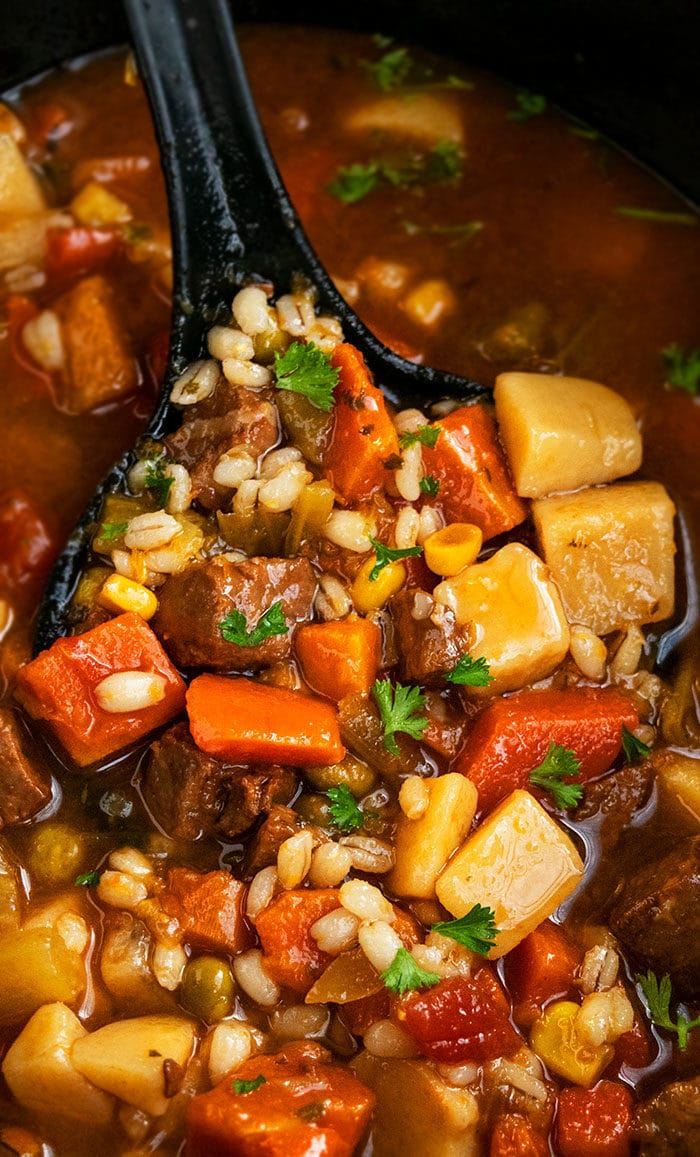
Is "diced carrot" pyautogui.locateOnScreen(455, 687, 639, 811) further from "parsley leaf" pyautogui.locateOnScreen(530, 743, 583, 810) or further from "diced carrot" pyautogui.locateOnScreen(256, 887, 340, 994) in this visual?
"diced carrot" pyautogui.locateOnScreen(256, 887, 340, 994)

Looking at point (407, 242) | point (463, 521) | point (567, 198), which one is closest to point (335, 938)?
point (463, 521)

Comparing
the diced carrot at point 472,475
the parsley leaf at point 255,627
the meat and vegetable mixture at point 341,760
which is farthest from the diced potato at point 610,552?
the parsley leaf at point 255,627

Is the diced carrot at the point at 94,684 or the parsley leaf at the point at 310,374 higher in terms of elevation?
the parsley leaf at the point at 310,374

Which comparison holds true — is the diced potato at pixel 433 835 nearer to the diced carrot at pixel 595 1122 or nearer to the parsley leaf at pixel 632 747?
the parsley leaf at pixel 632 747

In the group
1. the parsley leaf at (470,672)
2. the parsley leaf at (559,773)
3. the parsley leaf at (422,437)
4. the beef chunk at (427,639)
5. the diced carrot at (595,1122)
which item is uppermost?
the parsley leaf at (422,437)

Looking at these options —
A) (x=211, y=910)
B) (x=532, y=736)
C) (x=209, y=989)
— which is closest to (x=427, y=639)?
(x=532, y=736)

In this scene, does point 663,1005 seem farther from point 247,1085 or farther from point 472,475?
point 472,475

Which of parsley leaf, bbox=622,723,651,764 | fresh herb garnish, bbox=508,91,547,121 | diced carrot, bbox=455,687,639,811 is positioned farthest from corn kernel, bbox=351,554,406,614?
Result: fresh herb garnish, bbox=508,91,547,121
